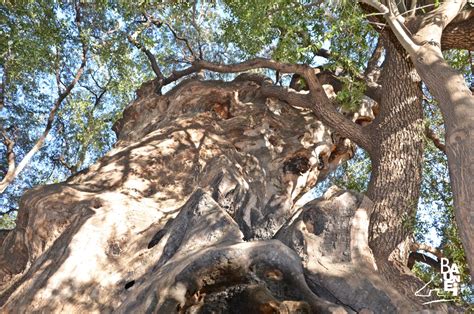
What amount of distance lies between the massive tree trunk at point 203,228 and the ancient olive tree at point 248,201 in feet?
0.05

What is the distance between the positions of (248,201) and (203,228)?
1524 millimetres

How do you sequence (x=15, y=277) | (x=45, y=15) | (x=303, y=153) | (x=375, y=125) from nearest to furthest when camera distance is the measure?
1. (x=15, y=277)
2. (x=375, y=125)
3. (x=303, y=153)
4. (x=45, y=15)

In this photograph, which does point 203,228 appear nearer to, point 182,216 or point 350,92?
point 182,216

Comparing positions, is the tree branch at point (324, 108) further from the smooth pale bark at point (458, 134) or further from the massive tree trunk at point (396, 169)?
the smooth pale bark at point (458, 134)

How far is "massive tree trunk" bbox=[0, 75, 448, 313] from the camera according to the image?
9.68 feet

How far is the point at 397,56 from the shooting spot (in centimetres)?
605

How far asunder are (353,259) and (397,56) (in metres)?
3.57

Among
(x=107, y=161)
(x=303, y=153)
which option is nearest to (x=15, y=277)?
(x=107, y=161)

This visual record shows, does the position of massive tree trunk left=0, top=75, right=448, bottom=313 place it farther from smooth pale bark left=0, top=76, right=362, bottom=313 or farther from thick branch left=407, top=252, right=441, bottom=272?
thick branch left=407, top=252, right=441, bottom=272

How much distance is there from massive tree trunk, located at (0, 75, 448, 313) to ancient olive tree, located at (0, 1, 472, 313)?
0.02m

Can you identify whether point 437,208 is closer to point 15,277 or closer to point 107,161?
point 107,161

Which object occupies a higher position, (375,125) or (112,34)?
(112,34)

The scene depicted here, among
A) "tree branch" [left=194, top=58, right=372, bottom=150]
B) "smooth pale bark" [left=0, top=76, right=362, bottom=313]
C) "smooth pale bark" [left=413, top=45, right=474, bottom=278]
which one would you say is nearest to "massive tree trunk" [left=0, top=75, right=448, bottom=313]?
"smooth pale bark" [left=0, top=76, right=362, bottom=313]

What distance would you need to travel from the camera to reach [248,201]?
16.7ft
